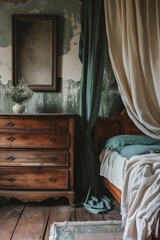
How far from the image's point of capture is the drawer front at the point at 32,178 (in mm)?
Answer: 2746

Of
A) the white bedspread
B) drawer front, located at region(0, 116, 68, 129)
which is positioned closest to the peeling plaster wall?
drawer front, located at region(0, 116, 68, 129)

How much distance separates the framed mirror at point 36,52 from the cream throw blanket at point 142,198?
5.78 feet

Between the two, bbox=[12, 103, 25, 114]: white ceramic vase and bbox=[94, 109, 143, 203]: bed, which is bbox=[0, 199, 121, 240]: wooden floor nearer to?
bbox=[94, 109, 143, 203]: bed

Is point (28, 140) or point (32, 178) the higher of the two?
point (28, 140)

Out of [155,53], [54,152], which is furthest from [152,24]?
[54,152]

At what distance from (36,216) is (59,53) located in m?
1.91

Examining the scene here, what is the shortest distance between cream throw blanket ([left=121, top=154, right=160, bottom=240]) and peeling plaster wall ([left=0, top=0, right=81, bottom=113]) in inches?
63.1

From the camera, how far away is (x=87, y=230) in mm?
2193

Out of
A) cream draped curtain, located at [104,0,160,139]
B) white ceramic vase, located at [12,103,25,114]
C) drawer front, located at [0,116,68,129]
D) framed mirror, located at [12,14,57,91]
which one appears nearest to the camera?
cream draped curtain, located at [104,0,160,139]

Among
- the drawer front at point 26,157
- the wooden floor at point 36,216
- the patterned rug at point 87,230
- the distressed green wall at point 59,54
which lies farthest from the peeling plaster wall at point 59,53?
the patterned rug at point 87,230

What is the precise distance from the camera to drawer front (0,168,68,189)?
9.01 feet

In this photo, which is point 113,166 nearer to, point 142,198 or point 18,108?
point 142,198

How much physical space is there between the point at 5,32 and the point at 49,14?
1.91 feet

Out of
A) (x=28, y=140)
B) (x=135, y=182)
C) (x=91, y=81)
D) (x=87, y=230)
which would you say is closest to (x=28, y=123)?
(x=28, y=140)
